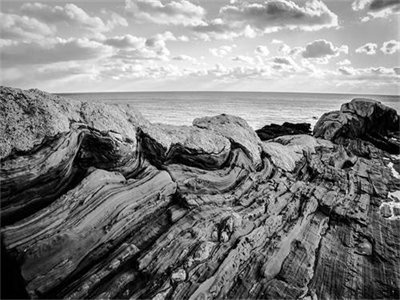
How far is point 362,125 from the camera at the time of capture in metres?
21.8

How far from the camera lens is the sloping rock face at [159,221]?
5.19 m

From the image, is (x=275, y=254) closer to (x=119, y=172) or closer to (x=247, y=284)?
(x=247, y=284)

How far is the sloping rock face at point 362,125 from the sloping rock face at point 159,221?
10660 millimetres

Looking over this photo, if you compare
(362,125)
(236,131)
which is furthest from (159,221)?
(362,125)

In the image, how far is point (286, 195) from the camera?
29.3 feet

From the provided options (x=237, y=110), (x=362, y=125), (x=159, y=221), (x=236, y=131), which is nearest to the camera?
(x=159, y=221)

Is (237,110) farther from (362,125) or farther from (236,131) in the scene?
(236,131)

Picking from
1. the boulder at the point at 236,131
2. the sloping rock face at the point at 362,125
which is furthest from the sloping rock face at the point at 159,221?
the sloping rock face at the point at 362,125

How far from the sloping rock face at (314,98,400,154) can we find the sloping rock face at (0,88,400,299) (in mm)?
10660

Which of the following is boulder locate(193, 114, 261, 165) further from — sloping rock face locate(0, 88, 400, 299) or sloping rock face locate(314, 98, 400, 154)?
sloping rock face locate(314, 98, 400, 154)

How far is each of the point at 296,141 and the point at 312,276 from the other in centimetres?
870

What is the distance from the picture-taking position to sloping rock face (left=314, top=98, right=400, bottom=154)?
19000 mm

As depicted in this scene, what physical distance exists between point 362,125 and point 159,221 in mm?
21480

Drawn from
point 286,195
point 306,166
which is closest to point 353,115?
point 306,166
